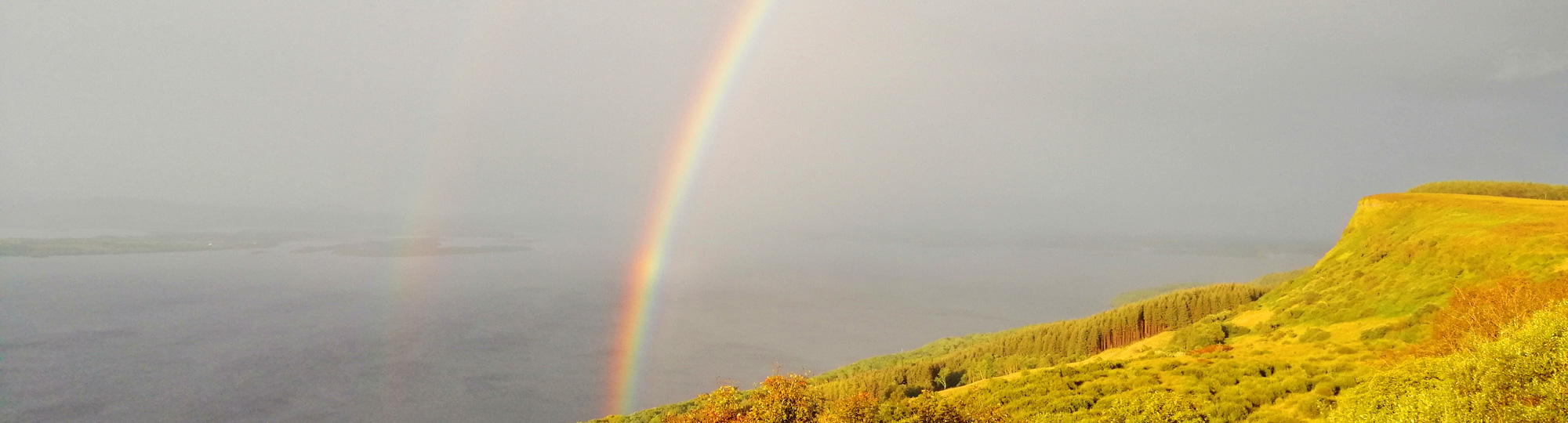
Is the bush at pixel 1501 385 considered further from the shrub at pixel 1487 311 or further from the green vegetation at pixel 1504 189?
the green vegetation at pixel 1504 189

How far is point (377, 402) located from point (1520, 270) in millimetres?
187554

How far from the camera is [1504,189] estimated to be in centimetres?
7788

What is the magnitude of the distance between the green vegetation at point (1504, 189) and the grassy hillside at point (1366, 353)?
23.7 m

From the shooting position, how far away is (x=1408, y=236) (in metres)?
55.2

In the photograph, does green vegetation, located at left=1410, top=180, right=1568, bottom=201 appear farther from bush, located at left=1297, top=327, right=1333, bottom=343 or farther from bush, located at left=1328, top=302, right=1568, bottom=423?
bush, located at left=1328, top=302, right=1568, bottom=423

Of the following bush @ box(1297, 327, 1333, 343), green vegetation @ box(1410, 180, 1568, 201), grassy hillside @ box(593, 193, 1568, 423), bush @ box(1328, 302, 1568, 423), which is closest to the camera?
bush @ box(1328, 302, 1568, 423)

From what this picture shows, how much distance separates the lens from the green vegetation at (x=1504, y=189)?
74812mm

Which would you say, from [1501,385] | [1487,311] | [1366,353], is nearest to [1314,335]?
[1366,353]

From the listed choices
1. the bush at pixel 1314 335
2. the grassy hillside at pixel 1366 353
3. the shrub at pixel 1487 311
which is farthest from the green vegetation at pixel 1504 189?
the shrub at pixel 1487 311

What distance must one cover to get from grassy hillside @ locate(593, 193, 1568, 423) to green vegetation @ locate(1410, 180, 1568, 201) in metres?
23.7

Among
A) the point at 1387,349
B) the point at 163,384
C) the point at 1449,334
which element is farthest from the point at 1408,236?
the point at 163,384

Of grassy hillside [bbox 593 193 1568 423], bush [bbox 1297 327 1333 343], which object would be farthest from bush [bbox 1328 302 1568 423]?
bush [bbox 1297 327 1333 343]

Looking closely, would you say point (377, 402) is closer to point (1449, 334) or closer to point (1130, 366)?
point (1130, 366)

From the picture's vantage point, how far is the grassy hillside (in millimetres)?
22625
